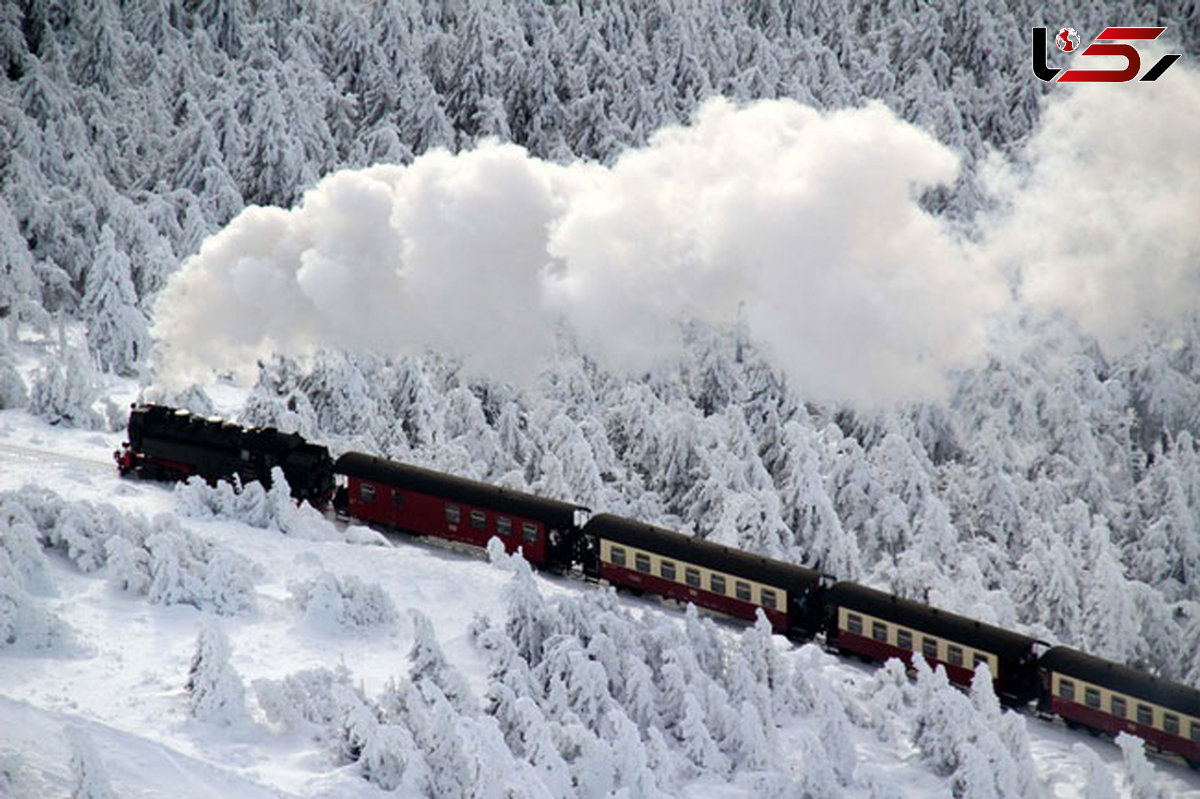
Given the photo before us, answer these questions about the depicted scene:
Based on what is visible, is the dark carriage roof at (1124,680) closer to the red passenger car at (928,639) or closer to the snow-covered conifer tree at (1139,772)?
the red passenger car at (928,639)

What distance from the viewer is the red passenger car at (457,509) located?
41156 mm

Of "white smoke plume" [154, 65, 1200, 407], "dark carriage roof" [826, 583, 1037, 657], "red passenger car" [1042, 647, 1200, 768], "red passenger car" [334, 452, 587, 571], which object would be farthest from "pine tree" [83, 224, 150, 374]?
"red passenger car" [1042, 647, 1200, 768]

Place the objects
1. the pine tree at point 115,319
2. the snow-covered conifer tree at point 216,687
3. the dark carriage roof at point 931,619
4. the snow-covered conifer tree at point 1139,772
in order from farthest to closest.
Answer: the pine tree at point 115,319 → the dark carriage roof at point 931,619 → the snow-covered conifer tree at point 216,687 → the snow-covered conifer tree at point 1139,772

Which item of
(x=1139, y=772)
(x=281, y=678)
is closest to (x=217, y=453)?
(x=281, y=678)

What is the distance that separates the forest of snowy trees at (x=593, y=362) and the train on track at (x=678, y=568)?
10.2 feet

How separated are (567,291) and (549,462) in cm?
826

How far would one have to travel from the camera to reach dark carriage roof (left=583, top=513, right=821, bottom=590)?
38.3 metres

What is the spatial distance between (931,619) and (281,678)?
16.3 metres

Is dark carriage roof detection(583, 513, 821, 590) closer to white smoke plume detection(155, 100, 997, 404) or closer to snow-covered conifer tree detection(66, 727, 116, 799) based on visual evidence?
white smoke plume detection(155, 100, 997, 404)

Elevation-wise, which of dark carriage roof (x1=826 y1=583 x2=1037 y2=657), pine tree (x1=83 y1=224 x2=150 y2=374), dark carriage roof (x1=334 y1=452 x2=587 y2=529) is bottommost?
dark carriage roof (x1=826 y1=583 x2=1037 y2=657)

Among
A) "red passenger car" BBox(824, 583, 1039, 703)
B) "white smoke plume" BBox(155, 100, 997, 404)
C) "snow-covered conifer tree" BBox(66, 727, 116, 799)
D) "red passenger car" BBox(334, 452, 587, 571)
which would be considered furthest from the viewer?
"white smoke plume" BBox(155, 100, 997, 404)

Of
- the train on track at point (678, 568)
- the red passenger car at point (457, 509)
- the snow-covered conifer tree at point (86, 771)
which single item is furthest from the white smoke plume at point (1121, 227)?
the snow-covered conifer tree at point (86, 771)

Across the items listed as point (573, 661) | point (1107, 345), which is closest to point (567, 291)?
point (573, 661)

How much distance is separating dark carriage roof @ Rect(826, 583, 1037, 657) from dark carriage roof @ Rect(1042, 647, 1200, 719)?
87cm
